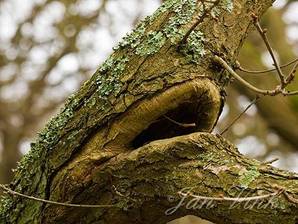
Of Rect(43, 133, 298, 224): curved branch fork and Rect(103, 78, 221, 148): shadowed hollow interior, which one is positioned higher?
Rect(103, 78, 221, 148): shadowed hollow interior

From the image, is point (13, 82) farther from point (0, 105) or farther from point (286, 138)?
point (286, 138)

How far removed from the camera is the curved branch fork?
3.68 feet

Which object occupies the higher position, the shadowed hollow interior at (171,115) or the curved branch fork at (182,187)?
the shadowed hollow interior at (171,115)

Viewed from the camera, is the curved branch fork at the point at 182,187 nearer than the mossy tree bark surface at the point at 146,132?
Yes

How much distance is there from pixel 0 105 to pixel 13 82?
9.6 inches

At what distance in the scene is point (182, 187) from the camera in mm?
1231

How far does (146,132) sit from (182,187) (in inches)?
7.8

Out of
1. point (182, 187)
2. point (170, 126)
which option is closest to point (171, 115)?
point (170, 126)

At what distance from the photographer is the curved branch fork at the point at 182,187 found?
3.68 feet

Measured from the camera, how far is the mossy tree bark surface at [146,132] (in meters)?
1.25

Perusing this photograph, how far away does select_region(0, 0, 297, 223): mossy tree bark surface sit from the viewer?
4.11 feet

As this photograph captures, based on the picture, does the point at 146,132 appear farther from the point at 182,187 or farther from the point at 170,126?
the point at 182,187

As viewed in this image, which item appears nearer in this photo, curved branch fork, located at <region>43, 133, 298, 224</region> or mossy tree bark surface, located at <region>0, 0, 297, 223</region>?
curved branch fork, located at <region>43, 133, 298, 224</region>

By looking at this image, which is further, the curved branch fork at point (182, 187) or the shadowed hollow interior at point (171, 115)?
the shadowed hollow interior at point (171, 115)
